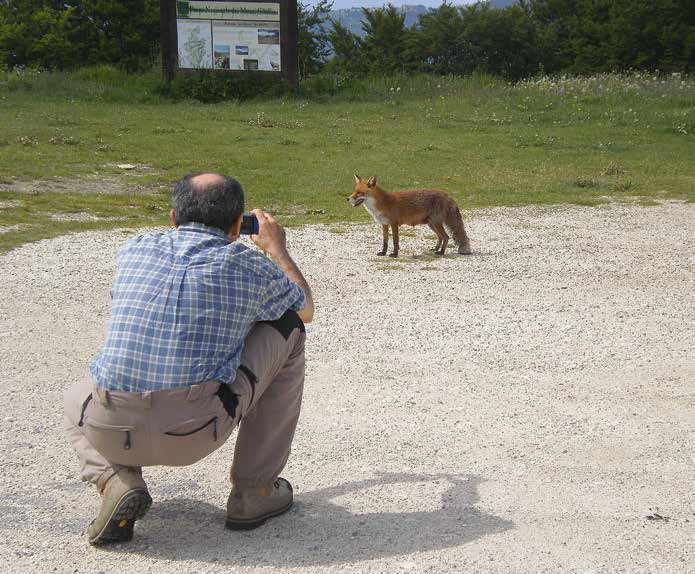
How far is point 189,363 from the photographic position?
133 inches

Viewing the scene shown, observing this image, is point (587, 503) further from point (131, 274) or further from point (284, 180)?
point (284, 180)

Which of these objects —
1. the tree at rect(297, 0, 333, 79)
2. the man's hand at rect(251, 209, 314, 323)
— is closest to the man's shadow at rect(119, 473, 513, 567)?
the man's hand at rect(251, 209, 314, 323)

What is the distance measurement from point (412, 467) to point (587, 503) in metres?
0.89

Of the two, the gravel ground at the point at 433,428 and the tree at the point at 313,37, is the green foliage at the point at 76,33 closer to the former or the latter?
the tree at the point at 313,37

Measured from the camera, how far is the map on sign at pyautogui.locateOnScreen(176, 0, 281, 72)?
71.8 ft

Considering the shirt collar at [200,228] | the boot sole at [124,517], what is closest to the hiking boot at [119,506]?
the boot sole at [124,517]

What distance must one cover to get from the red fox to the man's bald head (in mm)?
6117

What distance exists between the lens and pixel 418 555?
3.54 meters

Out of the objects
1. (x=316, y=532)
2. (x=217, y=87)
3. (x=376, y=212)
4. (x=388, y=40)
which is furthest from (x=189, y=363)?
(x=388, y=40)

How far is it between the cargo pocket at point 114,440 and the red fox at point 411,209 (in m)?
6.45

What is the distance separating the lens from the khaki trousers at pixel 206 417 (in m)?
3.34

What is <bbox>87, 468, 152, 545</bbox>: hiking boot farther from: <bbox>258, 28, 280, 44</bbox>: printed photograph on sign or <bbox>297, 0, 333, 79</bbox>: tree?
<bbox>297, 0, 333, 79</bbox>: tree

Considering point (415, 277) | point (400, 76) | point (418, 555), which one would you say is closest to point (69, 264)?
point (415, 277)

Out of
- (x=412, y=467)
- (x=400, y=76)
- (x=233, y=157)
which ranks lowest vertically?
(x=412, y=467)
